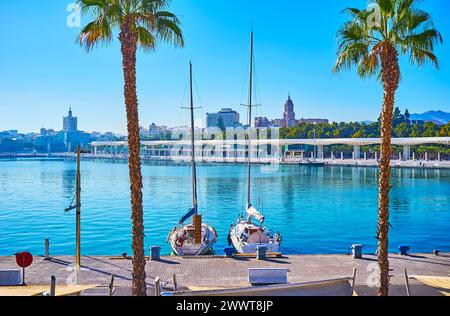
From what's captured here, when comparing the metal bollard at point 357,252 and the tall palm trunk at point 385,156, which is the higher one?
the tall palm trunk at point 385,156

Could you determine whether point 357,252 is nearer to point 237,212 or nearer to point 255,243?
point 255,243

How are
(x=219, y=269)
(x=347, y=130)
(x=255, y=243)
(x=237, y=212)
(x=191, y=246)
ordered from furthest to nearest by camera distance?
1. (x=347, y=130)
2. (x=237, y=212)
3. (x=255, y=243)
4. (x=191, y=246)
5. (x=219, y=269)

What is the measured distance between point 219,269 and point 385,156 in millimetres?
9387

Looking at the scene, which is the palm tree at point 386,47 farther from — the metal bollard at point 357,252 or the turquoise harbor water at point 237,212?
the turquoise harbor water at point 237,212

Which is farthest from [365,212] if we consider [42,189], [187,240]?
[42,189]

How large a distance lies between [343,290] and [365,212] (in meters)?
42.9

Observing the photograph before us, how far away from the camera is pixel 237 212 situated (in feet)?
167

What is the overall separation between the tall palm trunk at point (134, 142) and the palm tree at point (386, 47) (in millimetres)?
5448

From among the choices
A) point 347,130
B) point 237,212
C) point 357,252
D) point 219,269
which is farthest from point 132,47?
point 347,130

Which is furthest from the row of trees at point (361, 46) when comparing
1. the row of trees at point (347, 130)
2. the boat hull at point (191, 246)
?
the row of trees at point (347, 130)

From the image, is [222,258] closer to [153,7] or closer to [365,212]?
[153,7]

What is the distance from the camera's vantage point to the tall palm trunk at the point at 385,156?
431 inches

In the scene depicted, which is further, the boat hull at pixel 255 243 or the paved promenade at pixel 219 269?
the boat hull at pixel 255 243

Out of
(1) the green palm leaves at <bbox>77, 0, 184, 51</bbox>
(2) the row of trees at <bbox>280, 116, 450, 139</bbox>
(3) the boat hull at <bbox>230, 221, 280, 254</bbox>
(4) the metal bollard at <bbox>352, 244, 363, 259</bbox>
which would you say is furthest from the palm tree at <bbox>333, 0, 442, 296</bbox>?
(2) the row of trees at <bbox>280, 116, 450, 139</bbox>
